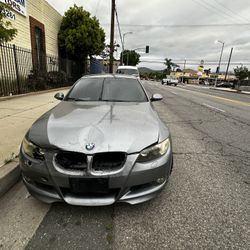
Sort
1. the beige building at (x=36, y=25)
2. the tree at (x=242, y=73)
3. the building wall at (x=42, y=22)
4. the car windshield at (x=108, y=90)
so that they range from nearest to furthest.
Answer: the car windshield at (x=108, y=90) < the beige building at (x=36, y=25) < the building wall at (x=42, y=22) < the tree at (x=242, y=73)

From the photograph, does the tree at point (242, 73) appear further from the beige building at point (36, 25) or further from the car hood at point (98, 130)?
the car hood at point (98, 130)

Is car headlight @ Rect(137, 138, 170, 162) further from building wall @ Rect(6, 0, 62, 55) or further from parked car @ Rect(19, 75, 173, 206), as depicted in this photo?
building wall @ Rect(6, 0, 62, 55)

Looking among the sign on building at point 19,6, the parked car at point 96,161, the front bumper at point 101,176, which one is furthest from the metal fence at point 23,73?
the front bumper at point 101,176

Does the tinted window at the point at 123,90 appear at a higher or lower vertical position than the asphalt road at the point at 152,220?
higher

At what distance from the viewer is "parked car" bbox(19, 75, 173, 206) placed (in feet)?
6.72

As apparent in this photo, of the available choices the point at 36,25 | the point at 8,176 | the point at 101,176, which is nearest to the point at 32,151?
the point at 101,176

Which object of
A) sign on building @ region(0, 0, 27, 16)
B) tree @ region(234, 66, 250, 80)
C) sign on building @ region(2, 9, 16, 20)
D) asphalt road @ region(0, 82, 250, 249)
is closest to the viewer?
asphalt road @ region(0, 82, 250, 249)

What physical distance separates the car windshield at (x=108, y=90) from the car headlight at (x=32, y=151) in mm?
1610

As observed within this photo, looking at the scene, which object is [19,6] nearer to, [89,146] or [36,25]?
[36,25]

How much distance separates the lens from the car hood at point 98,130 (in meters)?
2.12

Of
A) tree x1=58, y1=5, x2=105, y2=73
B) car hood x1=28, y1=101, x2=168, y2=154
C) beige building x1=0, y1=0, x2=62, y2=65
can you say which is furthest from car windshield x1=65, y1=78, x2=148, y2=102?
tree x1=58, y1=5, x2=105, y2=73

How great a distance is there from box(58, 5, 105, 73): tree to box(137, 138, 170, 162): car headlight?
1693 centimetres

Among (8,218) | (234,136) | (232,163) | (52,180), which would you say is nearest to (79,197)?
(52,180)

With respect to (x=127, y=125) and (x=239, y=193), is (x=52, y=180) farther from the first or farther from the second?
(x=239, y=193)
